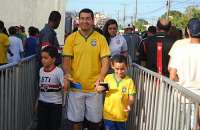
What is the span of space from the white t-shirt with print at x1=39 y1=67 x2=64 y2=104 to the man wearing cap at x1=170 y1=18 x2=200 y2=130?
5.62ft

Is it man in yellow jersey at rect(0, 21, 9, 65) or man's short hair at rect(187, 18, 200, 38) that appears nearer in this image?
man's short hair at rect(187, 18, 200, 38)

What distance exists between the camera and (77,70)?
6.92m

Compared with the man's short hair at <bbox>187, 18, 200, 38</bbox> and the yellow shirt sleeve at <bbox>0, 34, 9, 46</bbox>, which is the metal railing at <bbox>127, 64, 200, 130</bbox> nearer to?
the man's short hair at <bbox>187, 18, 200, 38</bbox>

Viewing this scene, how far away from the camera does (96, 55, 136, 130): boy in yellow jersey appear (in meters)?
6.80

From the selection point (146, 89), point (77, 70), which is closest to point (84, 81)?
point (77, 70)

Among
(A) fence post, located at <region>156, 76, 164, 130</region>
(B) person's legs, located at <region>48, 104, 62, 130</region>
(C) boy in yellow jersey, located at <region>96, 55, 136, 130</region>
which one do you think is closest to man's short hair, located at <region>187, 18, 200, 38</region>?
(A) fence post, located at <region>156, 76, 164, 130</region>

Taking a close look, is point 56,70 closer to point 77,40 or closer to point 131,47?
point 77,40

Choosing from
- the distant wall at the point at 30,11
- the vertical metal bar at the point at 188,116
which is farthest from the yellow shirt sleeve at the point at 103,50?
the distant wall at the point at 30,11

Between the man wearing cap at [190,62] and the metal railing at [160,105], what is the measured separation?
313 mm

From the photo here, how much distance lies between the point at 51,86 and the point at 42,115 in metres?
0.44

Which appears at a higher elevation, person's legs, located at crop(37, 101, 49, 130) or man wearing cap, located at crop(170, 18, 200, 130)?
man wearing cap, located at crop(170, 18, 200, 130)

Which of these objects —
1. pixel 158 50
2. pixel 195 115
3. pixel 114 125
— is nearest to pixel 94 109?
pixel 114 125

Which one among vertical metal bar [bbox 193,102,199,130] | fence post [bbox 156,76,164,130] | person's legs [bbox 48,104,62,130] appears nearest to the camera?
vertical metal bar [bbox 193,102,199,130]

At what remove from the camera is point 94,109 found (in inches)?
277
